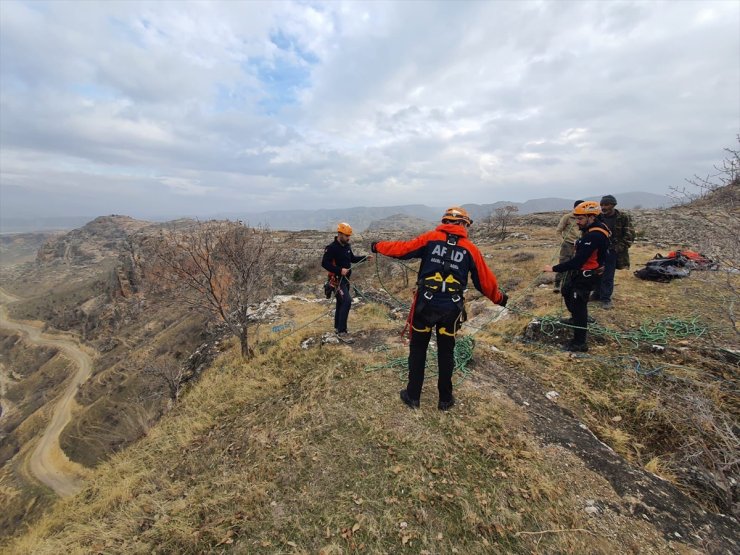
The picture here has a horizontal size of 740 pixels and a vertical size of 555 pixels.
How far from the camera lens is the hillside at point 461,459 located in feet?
11.2

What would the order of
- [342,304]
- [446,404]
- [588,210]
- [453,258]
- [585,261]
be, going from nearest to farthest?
[453,258] → [446,404] → [585,261] → [588,210] → [342,304]

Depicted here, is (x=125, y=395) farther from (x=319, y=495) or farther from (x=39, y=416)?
(x=319, y=495)

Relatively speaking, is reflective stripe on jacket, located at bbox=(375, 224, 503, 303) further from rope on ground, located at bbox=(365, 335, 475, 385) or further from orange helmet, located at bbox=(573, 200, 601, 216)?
orange helmet, located at bbox=(573, 200, 601, 216)

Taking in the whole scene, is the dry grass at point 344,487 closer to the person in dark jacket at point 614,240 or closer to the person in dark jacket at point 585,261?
the person in dark jacket at point 585,261

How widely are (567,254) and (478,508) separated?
6.56m

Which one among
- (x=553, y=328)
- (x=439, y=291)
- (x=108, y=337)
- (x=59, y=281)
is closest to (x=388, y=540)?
(x=439, y=291)

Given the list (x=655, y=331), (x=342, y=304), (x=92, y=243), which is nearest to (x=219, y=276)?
(x=342, y=304)

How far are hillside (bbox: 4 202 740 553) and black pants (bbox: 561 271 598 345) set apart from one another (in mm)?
486

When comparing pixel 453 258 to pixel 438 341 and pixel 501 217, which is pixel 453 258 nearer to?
pixel 438 341

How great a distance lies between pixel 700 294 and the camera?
27.5ft

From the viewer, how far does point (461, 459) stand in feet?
13.8

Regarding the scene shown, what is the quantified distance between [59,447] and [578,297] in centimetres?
4302

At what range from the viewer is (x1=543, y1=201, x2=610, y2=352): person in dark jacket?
570cm

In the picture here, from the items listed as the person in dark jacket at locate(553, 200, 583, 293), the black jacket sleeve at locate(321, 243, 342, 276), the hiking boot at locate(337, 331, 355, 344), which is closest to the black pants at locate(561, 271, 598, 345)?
the person in dark jacket at locate(553, 200, 583, 293)
